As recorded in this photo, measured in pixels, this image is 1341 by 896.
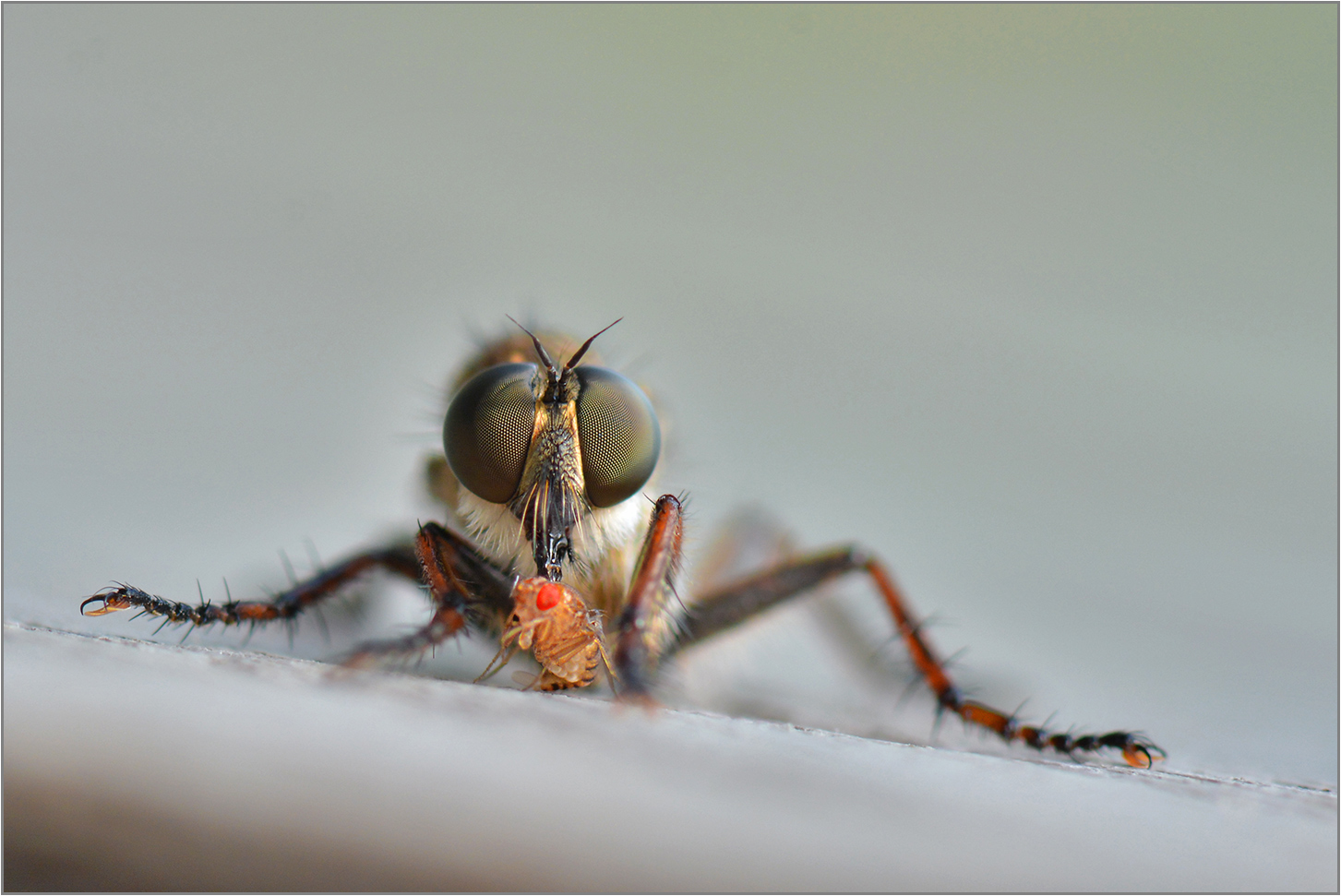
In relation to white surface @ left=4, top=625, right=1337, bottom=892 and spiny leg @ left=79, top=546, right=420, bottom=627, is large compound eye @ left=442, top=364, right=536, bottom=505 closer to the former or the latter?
spiny leg @ left=79, top=546, right=420, bottom=627

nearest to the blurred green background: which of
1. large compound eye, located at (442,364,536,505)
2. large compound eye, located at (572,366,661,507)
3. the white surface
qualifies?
large compound eye, located at (572,366,661,507)

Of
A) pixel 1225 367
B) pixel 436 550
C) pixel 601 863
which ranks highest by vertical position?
pixel 1225 367

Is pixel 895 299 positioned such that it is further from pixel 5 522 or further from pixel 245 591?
pixel 5 522

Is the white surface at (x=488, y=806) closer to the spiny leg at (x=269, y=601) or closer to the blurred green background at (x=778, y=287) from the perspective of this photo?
the spiny leg at (x=269, y=601)

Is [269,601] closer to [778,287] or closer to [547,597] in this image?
[547,597]

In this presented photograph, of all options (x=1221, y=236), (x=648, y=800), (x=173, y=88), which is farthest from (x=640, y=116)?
(x=648, y=800)

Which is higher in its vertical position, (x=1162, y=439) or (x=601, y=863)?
(x=1162, y=439)

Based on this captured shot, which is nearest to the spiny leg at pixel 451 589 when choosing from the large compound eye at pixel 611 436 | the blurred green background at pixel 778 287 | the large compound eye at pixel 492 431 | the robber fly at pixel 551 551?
the robber fly at pixel 551 551
